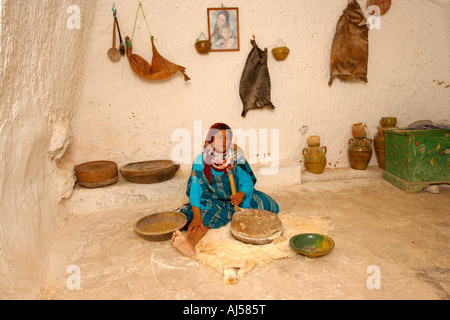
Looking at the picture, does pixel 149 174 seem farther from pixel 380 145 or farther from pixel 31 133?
pixel 380 145

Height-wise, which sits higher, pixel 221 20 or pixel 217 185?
pixel 221 20

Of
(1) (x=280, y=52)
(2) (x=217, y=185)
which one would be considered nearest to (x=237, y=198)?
(2) (x=217, y=185)

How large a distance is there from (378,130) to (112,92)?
11.8 ft

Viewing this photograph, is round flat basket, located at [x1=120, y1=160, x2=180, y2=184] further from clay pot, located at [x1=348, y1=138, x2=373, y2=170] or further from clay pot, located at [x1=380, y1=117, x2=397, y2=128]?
clay pot, located at [x1=380, y1=117, x2=397, y2=128]

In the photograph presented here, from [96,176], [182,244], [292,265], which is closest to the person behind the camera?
[292,265]

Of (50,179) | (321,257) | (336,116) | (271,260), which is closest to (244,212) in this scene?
(271,260)

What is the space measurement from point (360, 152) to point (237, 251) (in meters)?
2.73

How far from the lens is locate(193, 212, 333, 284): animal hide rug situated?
6.48 feet

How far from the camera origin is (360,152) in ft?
13.4

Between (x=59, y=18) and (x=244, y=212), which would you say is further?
(x=59, y=18)

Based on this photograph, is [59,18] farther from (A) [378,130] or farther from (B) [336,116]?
(A) [378,130]

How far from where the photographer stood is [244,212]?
2355 millimetres

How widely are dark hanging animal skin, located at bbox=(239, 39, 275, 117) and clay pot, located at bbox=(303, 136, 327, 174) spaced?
0.76m

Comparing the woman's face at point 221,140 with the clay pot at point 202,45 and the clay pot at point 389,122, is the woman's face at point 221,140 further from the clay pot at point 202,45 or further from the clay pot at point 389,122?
the clay pot at point 389,122
